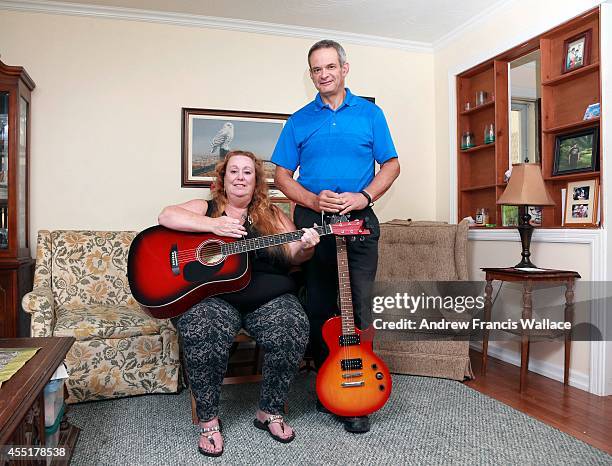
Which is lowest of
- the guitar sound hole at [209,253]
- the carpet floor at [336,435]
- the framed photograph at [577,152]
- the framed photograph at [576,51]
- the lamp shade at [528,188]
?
the carpet floor at [336,435]

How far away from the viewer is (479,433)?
2.15 m

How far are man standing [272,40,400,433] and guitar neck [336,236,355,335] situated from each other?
130mm

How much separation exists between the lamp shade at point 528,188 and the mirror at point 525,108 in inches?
16.6

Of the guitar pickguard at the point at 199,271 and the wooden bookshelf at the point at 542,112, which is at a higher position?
the wooden bookshelf at the point at 542,112

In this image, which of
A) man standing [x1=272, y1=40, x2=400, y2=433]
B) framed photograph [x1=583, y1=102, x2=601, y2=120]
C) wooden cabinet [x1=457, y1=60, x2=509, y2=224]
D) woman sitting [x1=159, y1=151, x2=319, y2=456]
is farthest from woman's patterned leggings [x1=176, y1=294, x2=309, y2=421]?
wooden cabinet [x1=457, y1=60, x2=509, y2=224]

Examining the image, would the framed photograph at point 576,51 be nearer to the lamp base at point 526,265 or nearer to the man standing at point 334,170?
the lamp base at point 526,265

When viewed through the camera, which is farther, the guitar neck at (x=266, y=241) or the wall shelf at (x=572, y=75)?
the wall shelf at (x=572, y=75)

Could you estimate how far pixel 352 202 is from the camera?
2127 mm

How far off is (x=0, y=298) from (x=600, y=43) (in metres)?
3.52

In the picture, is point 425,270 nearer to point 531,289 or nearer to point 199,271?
point 531,289

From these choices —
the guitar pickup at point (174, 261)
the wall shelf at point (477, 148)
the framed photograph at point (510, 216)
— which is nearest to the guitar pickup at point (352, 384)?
the guitar pickup at point (174, 261)

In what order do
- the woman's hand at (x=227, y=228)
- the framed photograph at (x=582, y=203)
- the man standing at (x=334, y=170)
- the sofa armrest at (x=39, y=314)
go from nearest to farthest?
the woman's hand at (x=227, y=228) → the man standing at (x=334, y=170) → the sofa armrest at (x=39, y=314) → the framed photograph at (x=582, y=203)

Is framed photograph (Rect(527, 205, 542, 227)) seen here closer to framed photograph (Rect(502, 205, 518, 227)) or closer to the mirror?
framed photograph (Rect(502, 205, 518, 227))

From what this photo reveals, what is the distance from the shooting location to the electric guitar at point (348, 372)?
210cm
